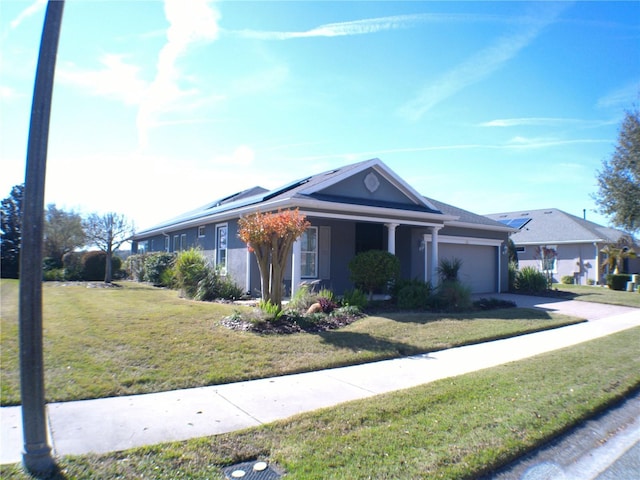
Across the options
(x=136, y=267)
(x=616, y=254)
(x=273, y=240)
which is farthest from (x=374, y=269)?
(x=616, y=254)

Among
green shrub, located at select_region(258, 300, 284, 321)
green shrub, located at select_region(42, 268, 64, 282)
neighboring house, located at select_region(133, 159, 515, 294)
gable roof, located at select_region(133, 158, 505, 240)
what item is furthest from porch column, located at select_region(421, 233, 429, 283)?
green shrub, located at select_region(42, 268, 64, 282)

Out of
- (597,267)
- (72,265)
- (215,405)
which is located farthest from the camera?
(597,267)

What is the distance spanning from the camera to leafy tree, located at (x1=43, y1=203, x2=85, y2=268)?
25328 mm

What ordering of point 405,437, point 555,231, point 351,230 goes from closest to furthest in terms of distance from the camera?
point 405,437
point 351,230
point 555,231

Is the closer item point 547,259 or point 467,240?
point 467,240

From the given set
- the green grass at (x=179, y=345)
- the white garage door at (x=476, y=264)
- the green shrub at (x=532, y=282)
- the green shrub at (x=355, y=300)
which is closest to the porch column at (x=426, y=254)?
the white garage door at (x=476, y=264)

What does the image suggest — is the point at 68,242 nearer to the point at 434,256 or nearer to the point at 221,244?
the point at 221,244

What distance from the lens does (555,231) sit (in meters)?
30.7

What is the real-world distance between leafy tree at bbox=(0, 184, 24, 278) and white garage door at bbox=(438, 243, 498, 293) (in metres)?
20.6

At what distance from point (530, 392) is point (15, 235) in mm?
27326

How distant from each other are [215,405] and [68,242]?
A: 25.3 m

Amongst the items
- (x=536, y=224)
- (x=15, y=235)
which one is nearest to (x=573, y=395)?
(x=15, y=235)

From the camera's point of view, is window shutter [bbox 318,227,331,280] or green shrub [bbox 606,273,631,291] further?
green shrub [bbox 606,273,631,291]

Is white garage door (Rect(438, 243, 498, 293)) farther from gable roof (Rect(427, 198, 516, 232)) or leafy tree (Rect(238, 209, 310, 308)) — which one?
leafy tree (Rect(238, 209, 310, 308))
